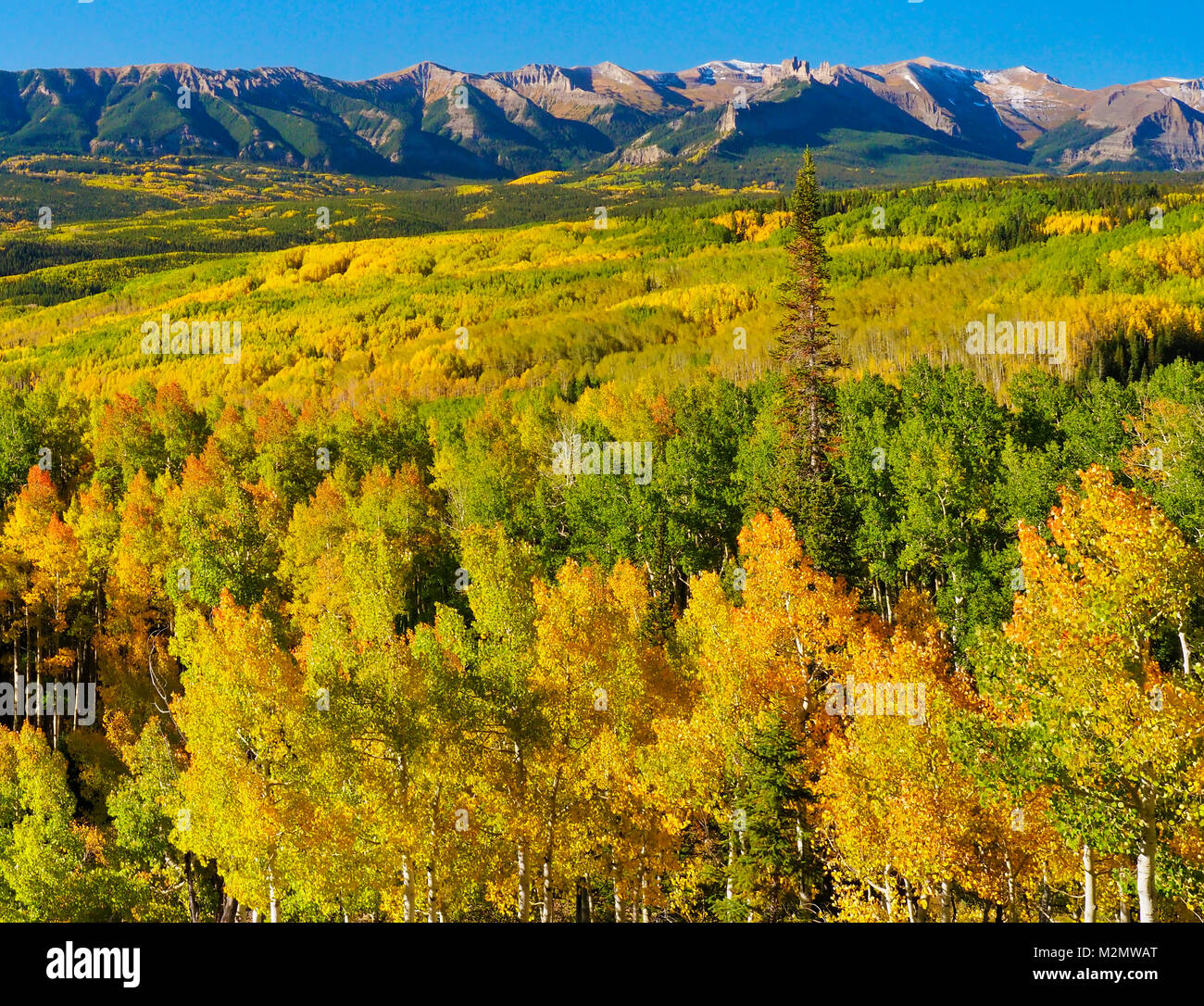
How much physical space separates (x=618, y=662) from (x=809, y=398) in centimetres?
2522

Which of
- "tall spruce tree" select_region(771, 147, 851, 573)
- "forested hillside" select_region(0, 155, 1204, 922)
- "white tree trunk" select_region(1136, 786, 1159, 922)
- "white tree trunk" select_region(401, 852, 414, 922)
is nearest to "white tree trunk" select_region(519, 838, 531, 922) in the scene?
"forested hillside" select_region(0, 155, 1204, 922)

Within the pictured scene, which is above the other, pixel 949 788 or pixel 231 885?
pixel 949 788

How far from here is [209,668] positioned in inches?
1280

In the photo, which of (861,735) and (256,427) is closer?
(861,735)

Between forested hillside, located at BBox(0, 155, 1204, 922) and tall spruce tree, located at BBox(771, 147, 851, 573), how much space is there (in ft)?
1.43

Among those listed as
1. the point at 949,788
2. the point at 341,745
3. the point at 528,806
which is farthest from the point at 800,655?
the point at 341,745

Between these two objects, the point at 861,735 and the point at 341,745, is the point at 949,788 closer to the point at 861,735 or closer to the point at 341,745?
the point at 861,735

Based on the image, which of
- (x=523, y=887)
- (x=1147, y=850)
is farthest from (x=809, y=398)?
(x=1147, y=850)

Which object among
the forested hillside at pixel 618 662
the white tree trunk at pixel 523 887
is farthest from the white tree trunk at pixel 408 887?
the white tree trunk at pixel 523 887

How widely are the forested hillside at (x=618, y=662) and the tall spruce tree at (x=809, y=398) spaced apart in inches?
17.2

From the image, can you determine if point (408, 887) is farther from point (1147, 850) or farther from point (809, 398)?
point (809, 398)

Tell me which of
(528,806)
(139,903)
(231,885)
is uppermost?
(528,806)
